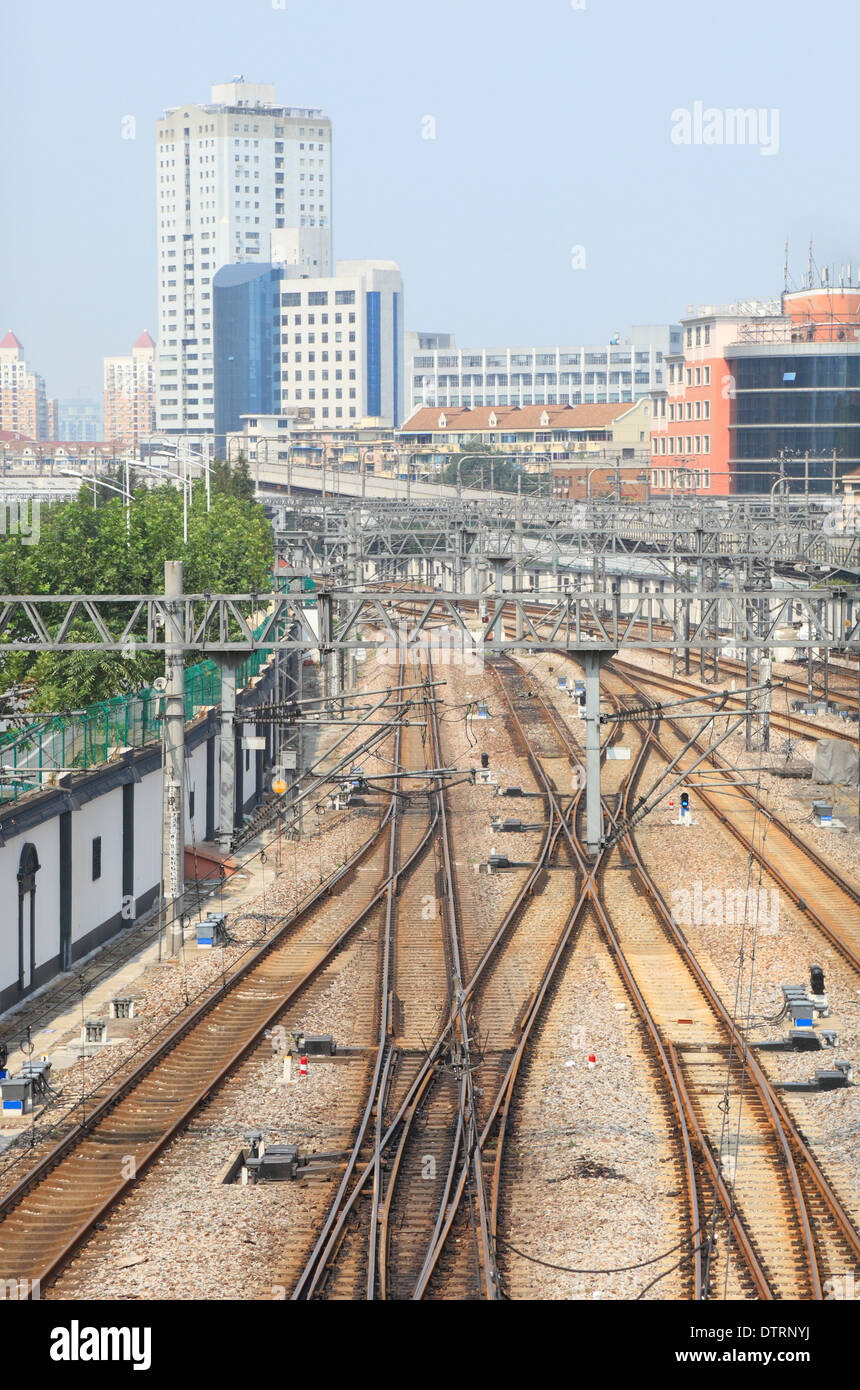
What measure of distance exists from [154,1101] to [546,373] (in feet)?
520

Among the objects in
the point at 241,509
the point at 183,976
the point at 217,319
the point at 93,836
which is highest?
the point at 217,319

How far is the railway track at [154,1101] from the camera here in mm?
10602

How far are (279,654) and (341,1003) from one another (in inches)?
902

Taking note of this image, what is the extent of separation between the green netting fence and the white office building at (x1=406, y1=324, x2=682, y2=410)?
471ft

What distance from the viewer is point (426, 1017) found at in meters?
16.3

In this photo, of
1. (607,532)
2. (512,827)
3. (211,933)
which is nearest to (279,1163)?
(211,933)

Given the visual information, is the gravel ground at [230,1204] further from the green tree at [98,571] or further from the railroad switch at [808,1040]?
the green tree at [98,571]

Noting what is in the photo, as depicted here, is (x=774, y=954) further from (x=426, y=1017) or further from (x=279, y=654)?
(x=279, y=654)

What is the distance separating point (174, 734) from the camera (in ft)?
63.9

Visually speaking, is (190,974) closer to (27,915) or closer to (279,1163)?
(27,915)

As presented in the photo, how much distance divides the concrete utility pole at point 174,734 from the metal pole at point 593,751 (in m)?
7.19

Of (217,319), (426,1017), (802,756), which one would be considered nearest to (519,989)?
(426,1017)

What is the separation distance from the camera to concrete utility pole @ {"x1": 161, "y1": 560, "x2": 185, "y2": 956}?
63.1 ft

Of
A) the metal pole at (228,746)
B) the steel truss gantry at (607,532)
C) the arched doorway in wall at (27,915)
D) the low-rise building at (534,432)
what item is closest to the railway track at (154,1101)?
the metal pole at (228,746)
